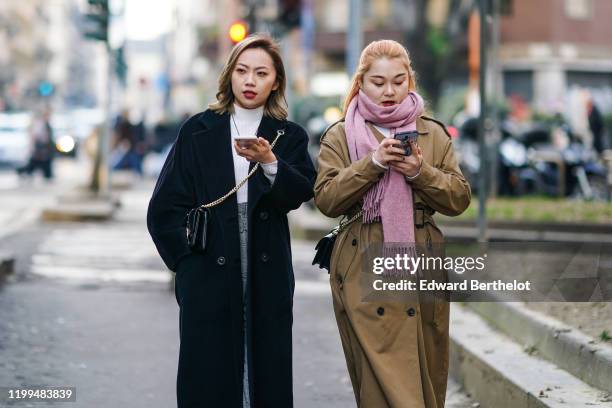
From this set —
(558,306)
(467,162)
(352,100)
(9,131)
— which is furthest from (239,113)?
(9,131)

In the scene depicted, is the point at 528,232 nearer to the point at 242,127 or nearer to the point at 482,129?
the point at 482,129

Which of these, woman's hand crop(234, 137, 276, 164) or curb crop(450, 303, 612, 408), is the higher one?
woman's hand crop(234, 137, 276, 164)

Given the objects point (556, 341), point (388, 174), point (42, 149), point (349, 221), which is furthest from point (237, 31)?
point (42, 149)

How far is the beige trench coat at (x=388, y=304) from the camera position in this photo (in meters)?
4.71

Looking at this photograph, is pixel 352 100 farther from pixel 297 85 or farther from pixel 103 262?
pixel 297 85

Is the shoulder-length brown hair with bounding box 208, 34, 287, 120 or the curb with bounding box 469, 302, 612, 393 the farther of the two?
the curb with bounding box 469, 302, 612, 393

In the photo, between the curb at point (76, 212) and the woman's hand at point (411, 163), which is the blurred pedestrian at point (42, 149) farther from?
the woman's hand at point (411, 163)

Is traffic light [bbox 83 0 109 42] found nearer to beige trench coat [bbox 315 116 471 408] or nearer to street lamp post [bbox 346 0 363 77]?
street lamp post [bbox 346 0 363 77]

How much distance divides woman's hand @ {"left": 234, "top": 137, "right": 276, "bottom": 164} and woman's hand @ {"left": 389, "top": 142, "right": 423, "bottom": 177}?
44 cm

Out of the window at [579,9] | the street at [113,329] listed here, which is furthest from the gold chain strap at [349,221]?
the window at [579,9]

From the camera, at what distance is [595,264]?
6.98 meters

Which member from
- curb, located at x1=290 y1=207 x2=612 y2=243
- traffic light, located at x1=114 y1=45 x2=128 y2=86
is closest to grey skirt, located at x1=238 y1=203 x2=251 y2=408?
curb, located at x1=290 y1=207 x2=612 y2=243

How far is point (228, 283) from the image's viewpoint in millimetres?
4859

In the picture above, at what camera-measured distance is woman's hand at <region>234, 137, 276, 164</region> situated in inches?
183
